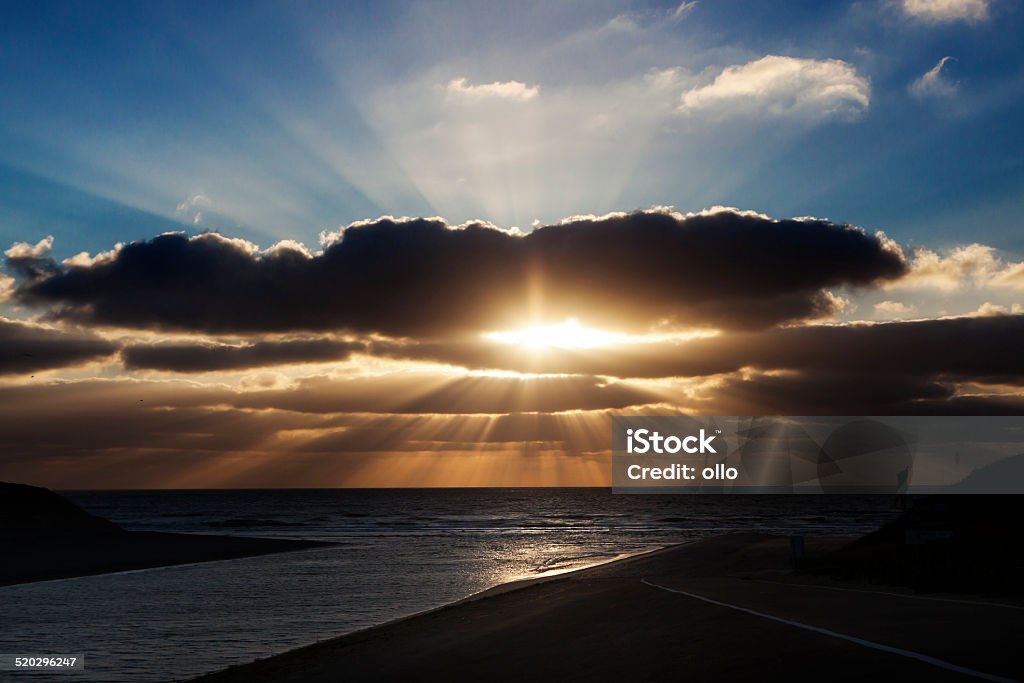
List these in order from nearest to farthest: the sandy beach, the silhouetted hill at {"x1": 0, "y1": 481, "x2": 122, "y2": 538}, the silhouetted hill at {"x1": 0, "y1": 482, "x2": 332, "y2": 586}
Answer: the sandy beach
the silhouetted hill at {"x1": 0, "y1": 482, "x2": 332, "y2": 586}
the silhouetted hill at {"x1": 0, "y1": 481, "x2": 122, "y2": 538}

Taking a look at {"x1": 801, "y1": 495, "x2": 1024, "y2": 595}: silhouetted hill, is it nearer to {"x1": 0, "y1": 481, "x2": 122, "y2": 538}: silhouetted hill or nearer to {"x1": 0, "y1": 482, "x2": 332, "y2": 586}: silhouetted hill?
{"x1": 0, "y1": 482, "x2": 332, "y2": 586}: silhouetted hill

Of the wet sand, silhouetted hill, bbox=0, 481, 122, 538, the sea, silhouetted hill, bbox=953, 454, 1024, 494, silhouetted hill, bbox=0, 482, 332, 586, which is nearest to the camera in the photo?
the sea

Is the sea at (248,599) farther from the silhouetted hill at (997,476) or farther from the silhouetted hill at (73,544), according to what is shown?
the silhouetted hill at (997,476)

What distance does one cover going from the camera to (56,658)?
20.8 m

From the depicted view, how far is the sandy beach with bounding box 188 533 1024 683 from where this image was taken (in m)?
10.7

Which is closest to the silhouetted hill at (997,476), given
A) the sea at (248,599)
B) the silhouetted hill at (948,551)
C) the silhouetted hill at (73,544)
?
the silhouetted hill at (948,551)

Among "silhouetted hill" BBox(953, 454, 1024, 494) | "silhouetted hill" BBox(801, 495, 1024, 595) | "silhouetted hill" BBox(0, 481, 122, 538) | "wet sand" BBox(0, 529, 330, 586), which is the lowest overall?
"wet sand" BBox(0, 529, 330, 586)

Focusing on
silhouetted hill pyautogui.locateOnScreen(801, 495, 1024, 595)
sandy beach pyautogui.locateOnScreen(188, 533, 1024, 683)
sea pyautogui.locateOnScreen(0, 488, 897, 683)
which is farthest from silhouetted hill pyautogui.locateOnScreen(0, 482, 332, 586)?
silhouetted hill pyautogui.locateOnScreen(801, 495, 1024, 595)

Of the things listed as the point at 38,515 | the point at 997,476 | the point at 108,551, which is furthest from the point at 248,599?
the point at 38,515

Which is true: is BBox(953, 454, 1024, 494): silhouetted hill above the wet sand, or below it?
above

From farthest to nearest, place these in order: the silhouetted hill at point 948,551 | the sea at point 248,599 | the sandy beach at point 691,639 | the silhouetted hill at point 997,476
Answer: the silhouetted hill at point 997,476 < the sea at point 248,599 < the silhouetted hill at point 948,551 < the sandy beach at point 691,639

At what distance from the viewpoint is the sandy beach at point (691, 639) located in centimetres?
1073

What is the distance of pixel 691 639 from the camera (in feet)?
45.5

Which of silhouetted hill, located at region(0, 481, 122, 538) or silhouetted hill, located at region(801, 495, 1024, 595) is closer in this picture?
silhouetted hill, located at region(801, 495, 1024, 595)
